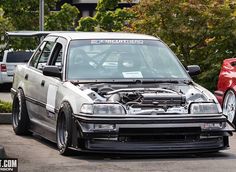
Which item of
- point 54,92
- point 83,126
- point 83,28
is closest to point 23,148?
point 54,92

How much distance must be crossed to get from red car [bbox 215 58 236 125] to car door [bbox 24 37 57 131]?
11.9 ft

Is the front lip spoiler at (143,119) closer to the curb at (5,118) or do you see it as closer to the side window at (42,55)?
the side window at (42,55)

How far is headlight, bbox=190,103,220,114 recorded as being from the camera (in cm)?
1052

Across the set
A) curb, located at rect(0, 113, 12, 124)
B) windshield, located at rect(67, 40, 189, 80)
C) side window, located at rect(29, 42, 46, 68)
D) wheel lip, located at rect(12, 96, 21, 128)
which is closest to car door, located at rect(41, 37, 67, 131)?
windshield, located at rect(67, 40, 189, 80)

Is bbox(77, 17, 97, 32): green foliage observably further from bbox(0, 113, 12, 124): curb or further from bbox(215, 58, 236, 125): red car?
bbox(0, 113, 12, 124): curb

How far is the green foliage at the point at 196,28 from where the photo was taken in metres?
22.6

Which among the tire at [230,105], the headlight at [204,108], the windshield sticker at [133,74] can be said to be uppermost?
the windshield sticker at [133,74]

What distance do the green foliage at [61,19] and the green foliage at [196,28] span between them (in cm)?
1347

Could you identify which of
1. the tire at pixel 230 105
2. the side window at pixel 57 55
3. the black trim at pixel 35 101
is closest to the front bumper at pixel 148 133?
the black trim at pixel 35 101

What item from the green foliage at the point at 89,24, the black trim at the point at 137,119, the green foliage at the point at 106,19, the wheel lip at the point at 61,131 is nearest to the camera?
the black trim at the point at 137,119

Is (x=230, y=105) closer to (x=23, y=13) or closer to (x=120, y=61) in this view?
(x=120, y=61)

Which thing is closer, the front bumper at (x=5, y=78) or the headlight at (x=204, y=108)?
the headlight at (x=204, y=108)

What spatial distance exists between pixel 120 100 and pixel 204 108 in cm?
109

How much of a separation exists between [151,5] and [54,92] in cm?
1227
